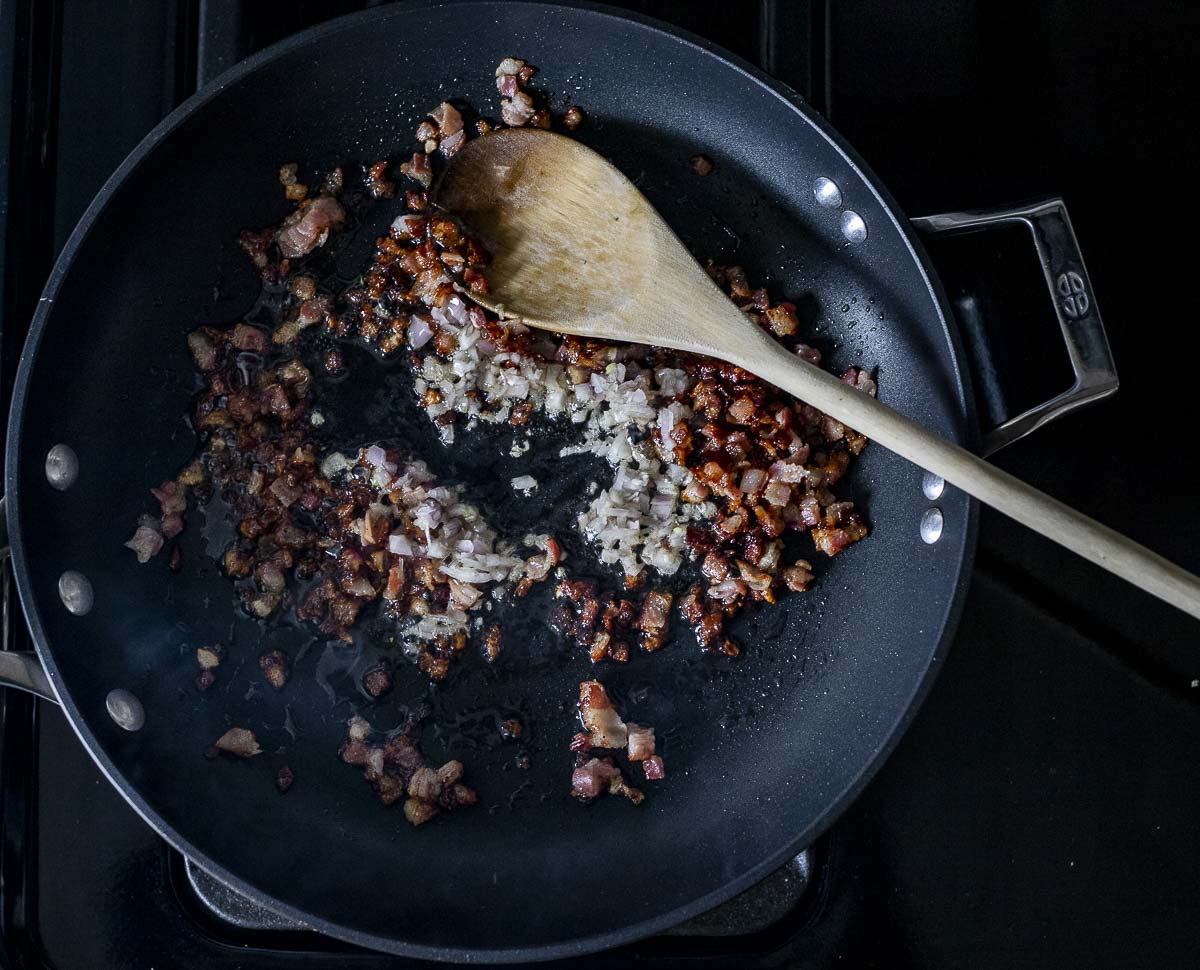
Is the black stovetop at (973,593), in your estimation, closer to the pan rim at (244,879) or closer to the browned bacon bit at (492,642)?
the pan rim at (244,879)

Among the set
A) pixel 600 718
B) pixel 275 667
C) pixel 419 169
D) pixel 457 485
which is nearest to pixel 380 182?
pixel 419 169

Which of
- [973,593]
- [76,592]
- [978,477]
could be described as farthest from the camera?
[973,593]

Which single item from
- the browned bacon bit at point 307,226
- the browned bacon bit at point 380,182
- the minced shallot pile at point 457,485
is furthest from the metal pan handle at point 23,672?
the browned bacon bit at point 380,182

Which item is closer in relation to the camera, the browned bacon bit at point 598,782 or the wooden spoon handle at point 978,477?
the wooden spoon handle at point 978,477

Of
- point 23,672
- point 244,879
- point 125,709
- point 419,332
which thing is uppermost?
point 419,332

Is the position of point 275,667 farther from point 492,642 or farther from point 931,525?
point 931,525
